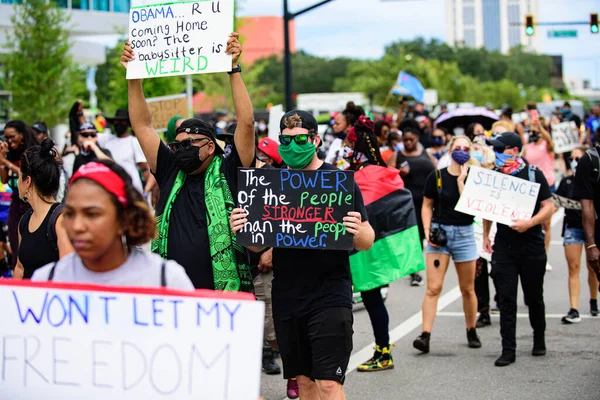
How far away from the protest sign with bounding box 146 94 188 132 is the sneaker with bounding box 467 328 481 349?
6.98m

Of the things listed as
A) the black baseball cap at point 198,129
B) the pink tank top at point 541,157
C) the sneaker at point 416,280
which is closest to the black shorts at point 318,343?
the black baseball cap at point 198,129

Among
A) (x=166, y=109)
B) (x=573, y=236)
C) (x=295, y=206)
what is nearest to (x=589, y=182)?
(x=573, y=236)

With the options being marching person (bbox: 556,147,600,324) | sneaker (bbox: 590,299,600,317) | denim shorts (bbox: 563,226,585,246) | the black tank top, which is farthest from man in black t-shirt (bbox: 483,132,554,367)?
the black tank top

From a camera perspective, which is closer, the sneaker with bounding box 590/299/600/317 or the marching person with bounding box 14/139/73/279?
the marching person with bounding box 14/139/73/279

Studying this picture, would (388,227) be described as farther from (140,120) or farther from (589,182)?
(140,120)

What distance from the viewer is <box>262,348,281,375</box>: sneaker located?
8.11 meters

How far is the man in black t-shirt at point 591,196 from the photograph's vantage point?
26.6 feet

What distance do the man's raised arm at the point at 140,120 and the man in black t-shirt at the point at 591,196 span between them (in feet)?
13.0

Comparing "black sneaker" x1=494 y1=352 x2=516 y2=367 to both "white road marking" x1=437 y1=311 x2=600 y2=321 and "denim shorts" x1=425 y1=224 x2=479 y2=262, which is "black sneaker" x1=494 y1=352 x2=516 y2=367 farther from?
"white road marking" x1=437 y1=311 x2=600 y2=321

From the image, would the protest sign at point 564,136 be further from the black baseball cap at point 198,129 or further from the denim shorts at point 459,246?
the black baseball cap at point 198,129

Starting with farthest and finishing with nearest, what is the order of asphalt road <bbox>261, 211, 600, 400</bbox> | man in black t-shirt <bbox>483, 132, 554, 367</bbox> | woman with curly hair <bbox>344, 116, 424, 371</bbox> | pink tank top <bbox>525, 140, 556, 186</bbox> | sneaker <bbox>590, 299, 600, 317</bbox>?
pink tank top <bbox>525, 140, 556, 186</bbox> → sneaker <bbox>590, 299, 600, 317</bbox> → man in black t-shirt <bbox>483, 132, 554, 367</bbox> → woman with curly hair <bbox>344, 116, 424, 371</bbox> → asphalt road <bbox>261, 211, 600, 400</bbox>

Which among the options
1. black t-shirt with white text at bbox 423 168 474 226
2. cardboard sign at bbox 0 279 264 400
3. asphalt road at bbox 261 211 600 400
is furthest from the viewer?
black t-shirt with white text at bbox 423 168 474 226

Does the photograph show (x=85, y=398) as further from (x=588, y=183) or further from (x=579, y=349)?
(x=579, y=349)

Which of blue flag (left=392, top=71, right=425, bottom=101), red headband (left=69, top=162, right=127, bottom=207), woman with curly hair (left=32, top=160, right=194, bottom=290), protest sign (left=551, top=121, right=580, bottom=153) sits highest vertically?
blue flag (left=392, top=71, right=425, bottom=101)
